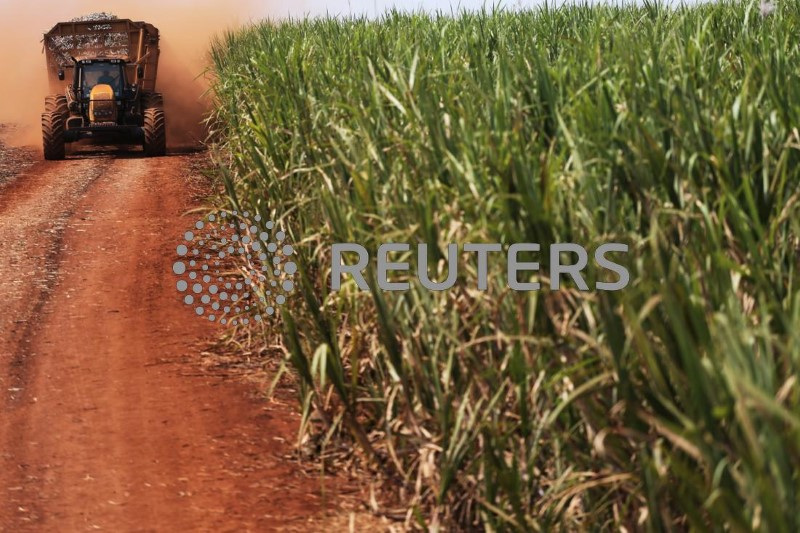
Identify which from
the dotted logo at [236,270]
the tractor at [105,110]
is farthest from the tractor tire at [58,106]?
the dotted logo at [236,270]

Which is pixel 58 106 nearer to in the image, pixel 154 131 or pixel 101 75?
pixel 101 75

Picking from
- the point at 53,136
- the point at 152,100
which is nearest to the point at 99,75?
the point at 152,100

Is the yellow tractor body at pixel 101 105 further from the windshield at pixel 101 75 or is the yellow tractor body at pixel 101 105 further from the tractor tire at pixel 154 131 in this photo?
the tractor tire at pixel 154 131

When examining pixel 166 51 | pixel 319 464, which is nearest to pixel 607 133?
pixel 319 464

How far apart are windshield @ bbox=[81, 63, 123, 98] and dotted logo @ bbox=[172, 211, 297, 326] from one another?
6711mm

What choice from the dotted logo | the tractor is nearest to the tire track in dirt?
the tractor

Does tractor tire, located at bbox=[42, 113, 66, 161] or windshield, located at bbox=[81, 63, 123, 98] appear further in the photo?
windshield, located at bbox=[81, 63, 123, 98]

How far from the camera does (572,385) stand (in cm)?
321

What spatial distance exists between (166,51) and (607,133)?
683 inches

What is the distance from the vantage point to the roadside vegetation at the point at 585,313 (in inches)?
101

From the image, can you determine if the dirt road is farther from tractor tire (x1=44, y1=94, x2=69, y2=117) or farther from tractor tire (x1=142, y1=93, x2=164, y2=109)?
tractor tire (x1=142, y1=93, x2=164, y2=109)

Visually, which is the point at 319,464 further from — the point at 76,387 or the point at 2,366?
the point at 2,366

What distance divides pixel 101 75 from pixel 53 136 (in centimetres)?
110

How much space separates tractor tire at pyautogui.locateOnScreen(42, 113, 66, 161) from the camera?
49.5 ft
